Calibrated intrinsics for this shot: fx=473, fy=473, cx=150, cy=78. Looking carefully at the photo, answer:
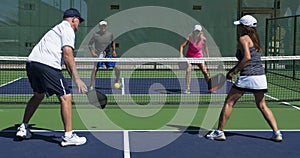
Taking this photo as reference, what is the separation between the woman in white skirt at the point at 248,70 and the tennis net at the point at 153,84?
3.01 metres

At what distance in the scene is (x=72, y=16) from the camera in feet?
19.9

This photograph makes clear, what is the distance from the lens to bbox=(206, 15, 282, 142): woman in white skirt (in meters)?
6.12

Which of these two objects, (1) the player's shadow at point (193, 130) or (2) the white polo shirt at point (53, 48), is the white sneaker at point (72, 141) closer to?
(2) the white polo shirt at point (53, 48)

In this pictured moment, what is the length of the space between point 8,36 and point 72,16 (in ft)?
47.2

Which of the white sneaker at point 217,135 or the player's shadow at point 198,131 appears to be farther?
the player's shadow at point 198,131

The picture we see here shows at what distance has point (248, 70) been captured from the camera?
20.5 feet

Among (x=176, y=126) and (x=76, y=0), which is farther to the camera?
(x=76, y=0)

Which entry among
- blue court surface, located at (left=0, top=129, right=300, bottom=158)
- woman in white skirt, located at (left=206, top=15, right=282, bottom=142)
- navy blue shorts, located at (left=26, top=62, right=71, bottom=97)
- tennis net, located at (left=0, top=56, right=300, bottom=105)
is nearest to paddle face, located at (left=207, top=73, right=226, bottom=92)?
tennis net, located at (left=0, top=56, right=300, bottom=105)

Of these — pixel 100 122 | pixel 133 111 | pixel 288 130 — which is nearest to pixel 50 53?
pixel 100 122

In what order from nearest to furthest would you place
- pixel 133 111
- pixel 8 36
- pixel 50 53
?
pixel 50 53, pixel 133 111, pixel 8 36

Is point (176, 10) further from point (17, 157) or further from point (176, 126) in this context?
point (17, 157)

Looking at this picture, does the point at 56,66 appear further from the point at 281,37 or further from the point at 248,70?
the point at 281,37

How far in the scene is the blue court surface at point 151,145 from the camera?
570cm

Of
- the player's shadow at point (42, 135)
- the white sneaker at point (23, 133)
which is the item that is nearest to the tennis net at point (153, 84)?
the player's shadow at point (42, 135)
